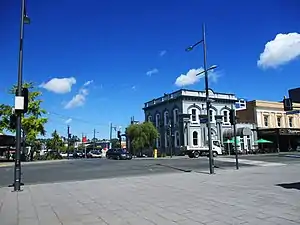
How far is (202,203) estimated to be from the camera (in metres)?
8.98

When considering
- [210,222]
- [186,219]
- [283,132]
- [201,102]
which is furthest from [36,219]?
[283,132]

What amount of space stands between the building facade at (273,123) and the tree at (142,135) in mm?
18022

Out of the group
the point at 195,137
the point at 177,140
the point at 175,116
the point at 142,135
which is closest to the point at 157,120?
the point at 175,116

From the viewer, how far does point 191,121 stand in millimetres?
57219

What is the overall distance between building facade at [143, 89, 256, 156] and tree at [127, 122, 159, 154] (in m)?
3.24

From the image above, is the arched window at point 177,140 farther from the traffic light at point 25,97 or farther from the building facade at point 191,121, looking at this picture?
the traffic light at point 25,97

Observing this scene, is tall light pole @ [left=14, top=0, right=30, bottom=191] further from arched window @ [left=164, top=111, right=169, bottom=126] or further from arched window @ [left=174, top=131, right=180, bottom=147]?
arched window @ [left=164, top=111, right=169, bottom=126]

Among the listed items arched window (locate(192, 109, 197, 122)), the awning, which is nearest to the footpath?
arched window (locate(192, 109, 197, 122))

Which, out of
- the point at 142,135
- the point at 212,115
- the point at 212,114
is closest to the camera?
the point at 142,135

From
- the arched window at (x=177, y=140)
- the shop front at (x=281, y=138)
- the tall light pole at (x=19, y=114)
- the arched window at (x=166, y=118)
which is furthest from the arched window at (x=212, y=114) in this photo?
the tall light pole at (x=19, y=114)

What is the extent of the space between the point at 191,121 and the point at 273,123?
19.7 metres

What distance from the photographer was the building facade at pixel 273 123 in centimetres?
6291

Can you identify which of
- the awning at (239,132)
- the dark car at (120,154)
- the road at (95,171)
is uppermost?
the awning at (239,132)

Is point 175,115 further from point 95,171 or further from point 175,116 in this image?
point 95,171
